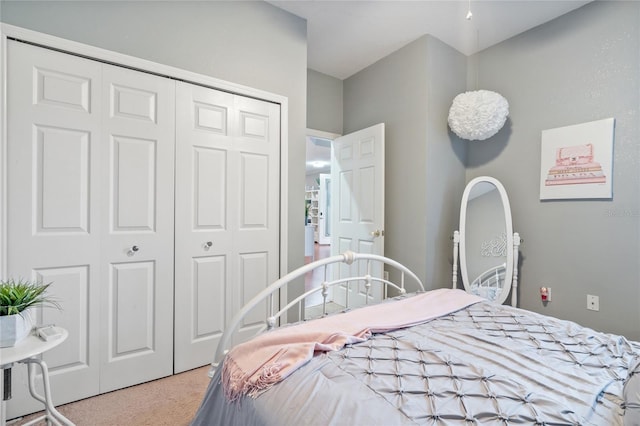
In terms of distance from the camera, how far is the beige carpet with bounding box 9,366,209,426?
5.27 feet

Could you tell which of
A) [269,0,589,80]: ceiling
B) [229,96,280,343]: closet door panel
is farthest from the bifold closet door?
[269,0,589,80]: ceiling

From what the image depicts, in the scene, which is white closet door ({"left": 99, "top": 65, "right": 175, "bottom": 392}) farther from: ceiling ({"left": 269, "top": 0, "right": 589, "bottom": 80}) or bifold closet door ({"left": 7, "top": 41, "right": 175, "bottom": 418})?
ceiling ({"left": 269, "top": 0, "right": 589, "bottom": 80})

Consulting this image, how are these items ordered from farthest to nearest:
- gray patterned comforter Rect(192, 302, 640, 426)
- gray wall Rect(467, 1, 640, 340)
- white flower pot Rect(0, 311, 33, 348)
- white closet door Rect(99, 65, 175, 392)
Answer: gray wall Rect(467, 1, 640, 340) < white closet door Rect(99, 65, 175, 392) < white flower pot Rect(0, 311, 33, 348) < gray patterned comforter Rect(192, 302, 640, 426)

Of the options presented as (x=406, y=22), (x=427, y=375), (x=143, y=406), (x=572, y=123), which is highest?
(x=406, y=22)

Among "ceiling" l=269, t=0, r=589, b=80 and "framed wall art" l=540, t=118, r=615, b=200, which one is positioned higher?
"ceiling" l=269, t=0, r=589, b=80

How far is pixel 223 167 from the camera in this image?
2.24 meters

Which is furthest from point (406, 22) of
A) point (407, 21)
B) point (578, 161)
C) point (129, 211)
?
point (129, 211)

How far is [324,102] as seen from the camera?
3.56 meters

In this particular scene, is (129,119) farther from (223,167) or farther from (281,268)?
(281,268)

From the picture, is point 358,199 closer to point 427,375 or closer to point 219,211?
point 219,211

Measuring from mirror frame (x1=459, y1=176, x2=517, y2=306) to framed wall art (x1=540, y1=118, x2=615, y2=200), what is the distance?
293 millimetres

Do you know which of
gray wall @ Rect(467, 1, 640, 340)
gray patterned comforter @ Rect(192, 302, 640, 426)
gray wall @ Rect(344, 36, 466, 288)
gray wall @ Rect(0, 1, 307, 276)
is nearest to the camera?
gray patterned comforter @ Rect(192, 302, 640, 426)

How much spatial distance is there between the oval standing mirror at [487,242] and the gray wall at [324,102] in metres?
1.66

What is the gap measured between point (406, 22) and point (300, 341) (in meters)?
Result: 2.69
